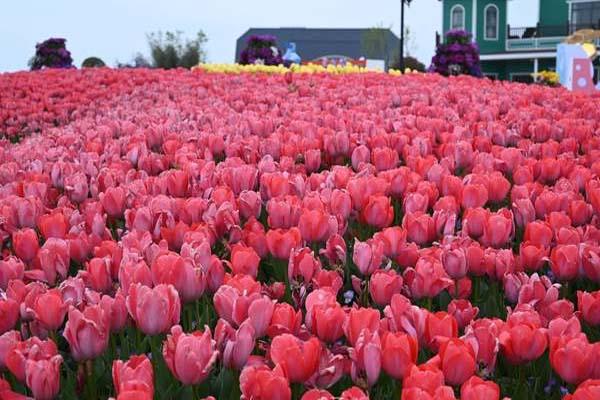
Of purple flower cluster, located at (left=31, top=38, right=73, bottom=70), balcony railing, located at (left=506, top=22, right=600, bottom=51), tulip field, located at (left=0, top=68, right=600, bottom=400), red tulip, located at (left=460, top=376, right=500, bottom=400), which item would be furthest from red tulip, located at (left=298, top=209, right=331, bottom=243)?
balcony railing, located at (left=506, top=22, right=600, bottom=51)

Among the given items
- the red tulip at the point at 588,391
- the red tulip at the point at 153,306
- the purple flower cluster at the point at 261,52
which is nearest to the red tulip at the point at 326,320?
the red tulip at the point at 153,306

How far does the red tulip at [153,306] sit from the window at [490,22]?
52.1m

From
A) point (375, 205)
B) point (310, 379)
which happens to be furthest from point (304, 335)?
point (375, 205)

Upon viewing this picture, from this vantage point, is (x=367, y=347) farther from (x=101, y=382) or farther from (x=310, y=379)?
(x=101, y=382)

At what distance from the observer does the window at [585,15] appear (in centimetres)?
4966

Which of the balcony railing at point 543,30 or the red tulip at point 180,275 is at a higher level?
the balcony railing at point 543,30

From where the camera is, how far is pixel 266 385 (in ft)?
5.74

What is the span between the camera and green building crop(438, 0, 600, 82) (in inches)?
1976

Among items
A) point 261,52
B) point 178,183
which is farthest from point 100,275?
point 261,52

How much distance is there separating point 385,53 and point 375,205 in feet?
149

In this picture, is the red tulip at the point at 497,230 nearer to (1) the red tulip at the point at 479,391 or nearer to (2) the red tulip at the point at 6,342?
(1) the red tulip at the point at 479,391

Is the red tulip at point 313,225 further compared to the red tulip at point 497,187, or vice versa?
the red tulip at point 497,187

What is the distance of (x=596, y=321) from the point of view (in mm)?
2342

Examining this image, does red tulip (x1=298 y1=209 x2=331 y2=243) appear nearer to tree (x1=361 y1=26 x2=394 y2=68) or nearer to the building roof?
tree (x1=361 y1=26 x2=394 y2=68)
